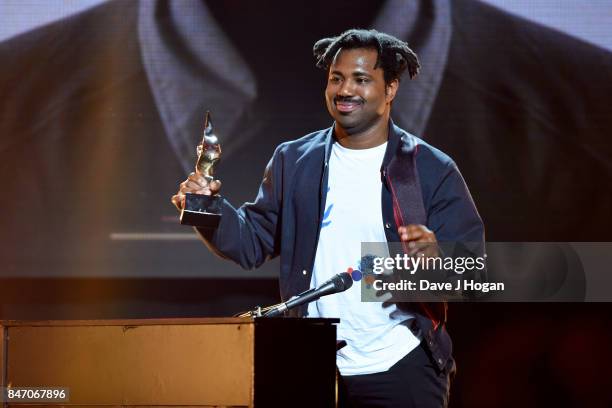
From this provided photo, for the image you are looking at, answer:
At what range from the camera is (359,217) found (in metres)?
2.44

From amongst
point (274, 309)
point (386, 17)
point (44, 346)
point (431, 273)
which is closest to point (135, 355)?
point (44, 346)

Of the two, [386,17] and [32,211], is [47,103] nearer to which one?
[32,211]

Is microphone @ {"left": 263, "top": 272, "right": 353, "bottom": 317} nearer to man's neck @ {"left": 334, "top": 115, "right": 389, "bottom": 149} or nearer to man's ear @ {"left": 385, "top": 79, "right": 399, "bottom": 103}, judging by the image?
man's neck @ {"left": 334, "top": 115, "right": 389, "bottom": 149}

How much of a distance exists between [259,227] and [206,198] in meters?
0.50

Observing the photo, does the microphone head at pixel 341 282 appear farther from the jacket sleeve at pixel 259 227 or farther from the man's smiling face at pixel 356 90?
the man's smiling face at pixel 356 90

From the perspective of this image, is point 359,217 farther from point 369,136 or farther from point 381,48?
point 381,48

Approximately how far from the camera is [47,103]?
3906 millimetres

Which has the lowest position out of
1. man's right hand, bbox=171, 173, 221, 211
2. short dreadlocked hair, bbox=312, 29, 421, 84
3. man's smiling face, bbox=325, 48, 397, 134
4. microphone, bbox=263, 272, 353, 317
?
microphone, bbox=263, 272, 353, 317

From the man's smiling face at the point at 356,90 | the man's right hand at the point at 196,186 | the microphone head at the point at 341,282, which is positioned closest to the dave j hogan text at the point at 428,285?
the microphone head at the point at 341,282

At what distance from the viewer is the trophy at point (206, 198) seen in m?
2.01

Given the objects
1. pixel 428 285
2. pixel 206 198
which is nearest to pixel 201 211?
pixel 206 198

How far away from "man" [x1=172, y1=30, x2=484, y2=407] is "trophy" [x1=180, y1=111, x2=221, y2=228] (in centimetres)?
5

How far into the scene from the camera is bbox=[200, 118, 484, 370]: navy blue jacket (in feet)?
7.77

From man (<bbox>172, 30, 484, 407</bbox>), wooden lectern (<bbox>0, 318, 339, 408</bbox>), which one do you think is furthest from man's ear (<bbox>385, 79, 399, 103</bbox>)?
wooden lectern (<bbox>0, 318, 339, 408</bbox>)
